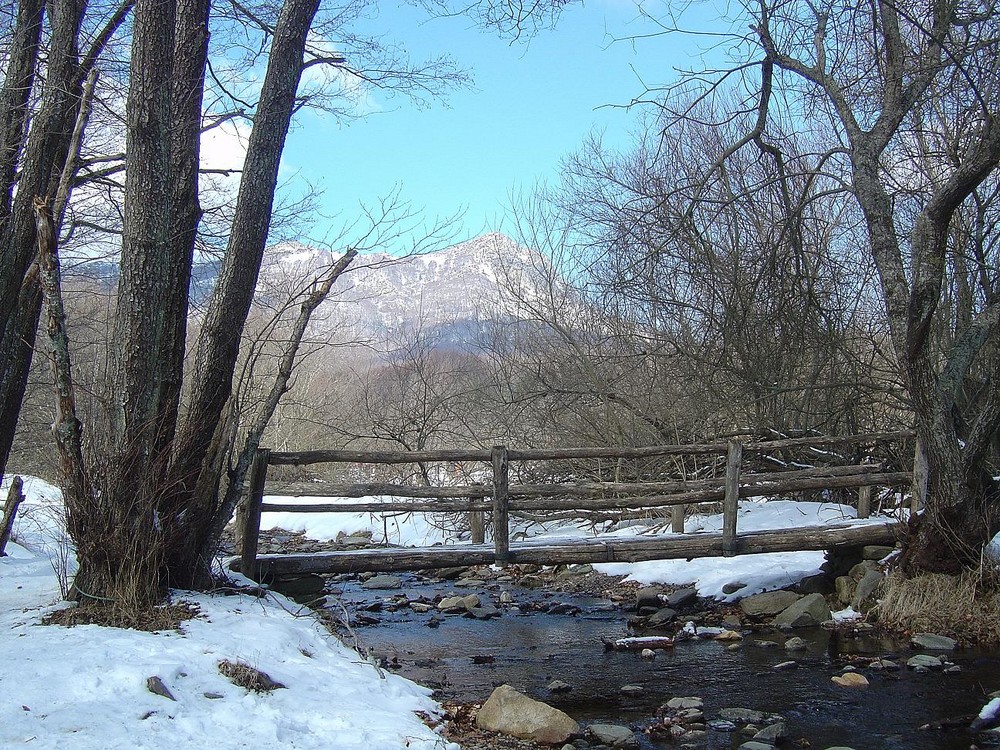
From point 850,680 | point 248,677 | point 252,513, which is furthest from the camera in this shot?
point 252,513

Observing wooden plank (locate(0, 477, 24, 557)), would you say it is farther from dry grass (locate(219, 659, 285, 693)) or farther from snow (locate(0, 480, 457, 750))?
dry grass (locate(219, 659, 285, 693))

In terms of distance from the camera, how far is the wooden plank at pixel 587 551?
754 centimetres

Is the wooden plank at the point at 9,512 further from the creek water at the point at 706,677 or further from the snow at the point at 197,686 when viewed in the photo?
the creek water at the point at 706,677

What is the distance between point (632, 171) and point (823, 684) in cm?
1083

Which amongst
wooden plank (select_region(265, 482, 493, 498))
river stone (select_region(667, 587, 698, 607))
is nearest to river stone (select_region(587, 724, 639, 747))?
wooden plank (select_region(265, 482, 493, 498))

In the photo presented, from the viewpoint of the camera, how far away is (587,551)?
26.7 ft

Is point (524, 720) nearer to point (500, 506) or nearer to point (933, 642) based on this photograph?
point (500, 506)

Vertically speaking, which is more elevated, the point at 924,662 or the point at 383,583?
the point at 924,662

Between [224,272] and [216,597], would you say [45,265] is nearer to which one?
[224,272]

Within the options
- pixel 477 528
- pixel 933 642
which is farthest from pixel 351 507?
pixel 933 642

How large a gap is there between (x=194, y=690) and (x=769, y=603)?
6.08 metres

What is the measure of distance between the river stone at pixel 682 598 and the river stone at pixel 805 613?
3.88 feet

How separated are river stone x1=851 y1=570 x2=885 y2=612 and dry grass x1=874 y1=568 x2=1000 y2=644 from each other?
0.29 meters

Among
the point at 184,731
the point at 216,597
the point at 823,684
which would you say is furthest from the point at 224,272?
the point at 823,684
